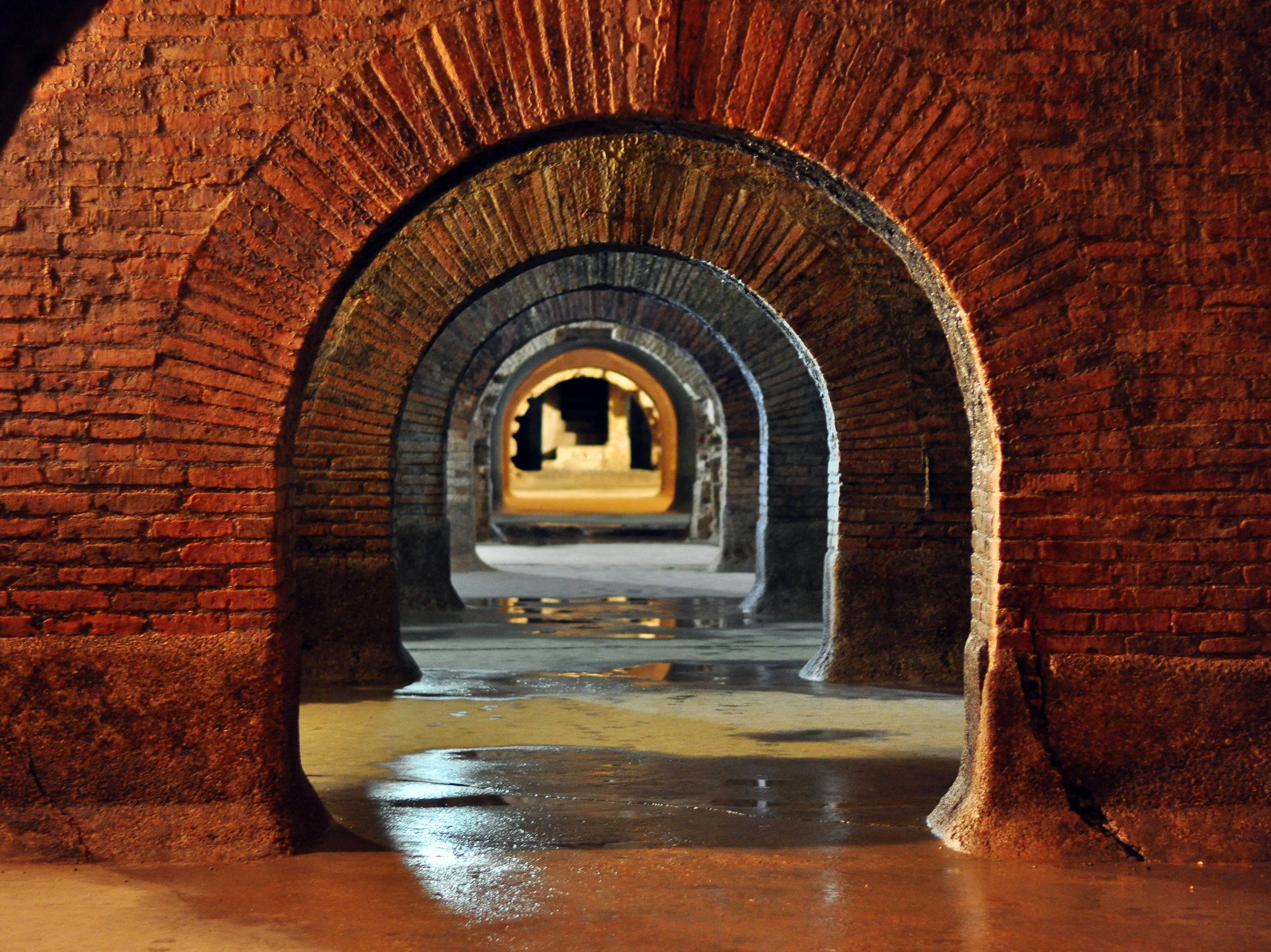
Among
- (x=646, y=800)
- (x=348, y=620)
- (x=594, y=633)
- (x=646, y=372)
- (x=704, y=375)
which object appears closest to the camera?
(x=646, y=800)

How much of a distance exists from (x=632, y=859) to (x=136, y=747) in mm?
1594

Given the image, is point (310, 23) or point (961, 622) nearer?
point (310, 23)

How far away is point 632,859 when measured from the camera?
4.41m

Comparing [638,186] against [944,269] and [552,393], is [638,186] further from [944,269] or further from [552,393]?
[552,393]

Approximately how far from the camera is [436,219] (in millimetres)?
7977

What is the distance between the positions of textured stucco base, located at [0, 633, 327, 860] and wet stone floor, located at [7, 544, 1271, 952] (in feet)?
0.34

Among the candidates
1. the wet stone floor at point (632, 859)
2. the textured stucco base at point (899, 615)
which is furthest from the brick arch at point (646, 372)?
the wet stone floor at point (632, 859)

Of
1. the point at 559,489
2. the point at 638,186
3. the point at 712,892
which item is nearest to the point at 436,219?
the point at 638,186

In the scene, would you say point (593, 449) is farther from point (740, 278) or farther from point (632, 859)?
point (632, 859)

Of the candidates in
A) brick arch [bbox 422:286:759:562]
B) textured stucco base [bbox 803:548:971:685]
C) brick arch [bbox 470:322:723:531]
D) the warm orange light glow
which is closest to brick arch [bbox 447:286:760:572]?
brick arch [bbox 422:286:759:562]

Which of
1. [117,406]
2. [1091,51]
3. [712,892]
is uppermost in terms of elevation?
[1091,51]

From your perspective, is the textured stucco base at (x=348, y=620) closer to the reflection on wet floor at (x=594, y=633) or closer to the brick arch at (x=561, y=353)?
the reflection on wet floor at (x=594, y=633)

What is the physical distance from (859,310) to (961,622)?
1.85 meters

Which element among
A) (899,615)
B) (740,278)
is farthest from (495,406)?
(899,615)
